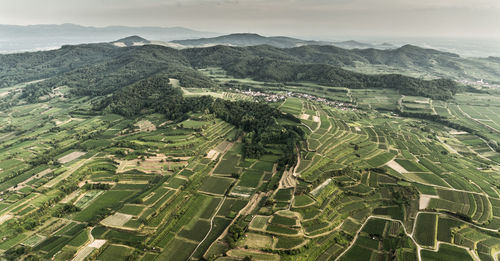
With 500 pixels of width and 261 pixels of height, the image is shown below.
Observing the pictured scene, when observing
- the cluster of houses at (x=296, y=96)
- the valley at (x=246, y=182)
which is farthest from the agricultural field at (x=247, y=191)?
the cluster of houses at (x=296, y=96)

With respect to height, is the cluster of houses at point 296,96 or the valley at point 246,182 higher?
the cluster of houses at point 296,96

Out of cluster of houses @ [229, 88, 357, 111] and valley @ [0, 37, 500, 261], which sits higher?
cluster of houses @ [229, 88, 357, 111]

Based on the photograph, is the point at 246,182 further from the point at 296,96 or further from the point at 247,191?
the point at 296,96

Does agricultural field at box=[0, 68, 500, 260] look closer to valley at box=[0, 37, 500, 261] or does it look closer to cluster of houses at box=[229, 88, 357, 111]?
valley at box=[0, 37, 500, 261]

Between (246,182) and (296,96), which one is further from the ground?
(296,96)

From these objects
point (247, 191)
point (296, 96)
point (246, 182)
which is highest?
point (296, 96)

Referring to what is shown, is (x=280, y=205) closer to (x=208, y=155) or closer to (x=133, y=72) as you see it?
(x=208, y=155)

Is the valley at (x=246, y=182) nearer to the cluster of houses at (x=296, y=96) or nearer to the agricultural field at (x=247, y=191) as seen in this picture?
the agricultural field at (x=247, y=191)

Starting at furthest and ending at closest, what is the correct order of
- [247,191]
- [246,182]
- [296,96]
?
1. [296,96]
2. [246,182]
3. [247,191]

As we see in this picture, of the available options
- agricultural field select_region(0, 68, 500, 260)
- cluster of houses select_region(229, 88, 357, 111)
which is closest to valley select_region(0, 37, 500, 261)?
agricultural field select_region(0, 68, 500, 260)

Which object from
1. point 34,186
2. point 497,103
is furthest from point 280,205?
point 497,103

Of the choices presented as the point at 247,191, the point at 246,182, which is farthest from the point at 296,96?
the point at 247,191
